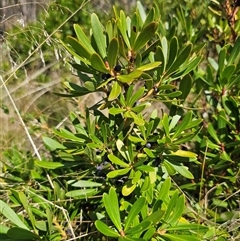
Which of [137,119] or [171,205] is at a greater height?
[137,119]

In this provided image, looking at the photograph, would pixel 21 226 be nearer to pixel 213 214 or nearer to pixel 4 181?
pixel 4 181

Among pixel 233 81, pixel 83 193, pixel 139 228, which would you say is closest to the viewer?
pixel 139 228

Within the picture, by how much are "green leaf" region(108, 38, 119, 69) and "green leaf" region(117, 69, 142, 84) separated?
0.03 metres

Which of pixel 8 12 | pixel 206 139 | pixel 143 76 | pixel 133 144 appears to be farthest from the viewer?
pixel 8 12

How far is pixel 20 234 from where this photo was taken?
103 cm

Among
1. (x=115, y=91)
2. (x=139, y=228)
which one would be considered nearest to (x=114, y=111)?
(x=115, y=91)

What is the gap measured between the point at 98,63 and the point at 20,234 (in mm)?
404

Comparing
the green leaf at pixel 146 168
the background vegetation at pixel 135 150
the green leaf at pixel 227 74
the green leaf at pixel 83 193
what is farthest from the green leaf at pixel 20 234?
the green leaf at pixel 227 74

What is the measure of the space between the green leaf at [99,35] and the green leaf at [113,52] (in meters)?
0.05

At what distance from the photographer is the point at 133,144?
1.16 meters

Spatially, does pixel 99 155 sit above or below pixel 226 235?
above

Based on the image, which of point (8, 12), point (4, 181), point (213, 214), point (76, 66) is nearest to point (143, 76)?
point (76, 66)

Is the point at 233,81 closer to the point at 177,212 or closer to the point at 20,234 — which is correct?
the point at 177,212

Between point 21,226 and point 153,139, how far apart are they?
0.36 m
